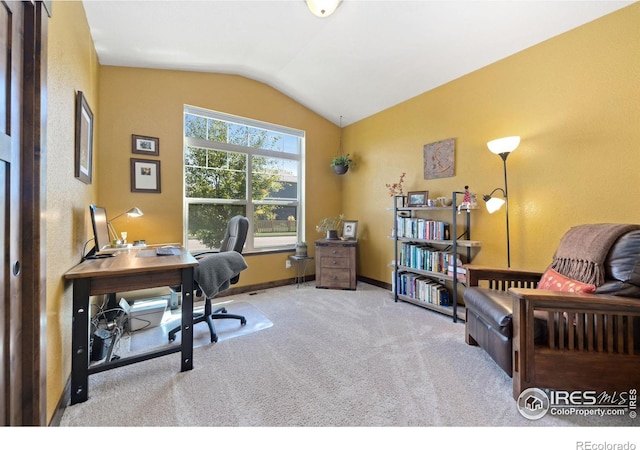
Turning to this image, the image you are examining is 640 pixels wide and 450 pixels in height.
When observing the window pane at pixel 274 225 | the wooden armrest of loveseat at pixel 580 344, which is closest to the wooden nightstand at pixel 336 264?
the window pane at pixel 274 225

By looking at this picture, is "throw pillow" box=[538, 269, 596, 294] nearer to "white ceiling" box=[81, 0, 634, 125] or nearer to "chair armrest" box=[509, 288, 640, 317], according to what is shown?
"chair armrest" box=[509, 288, 640, 317]

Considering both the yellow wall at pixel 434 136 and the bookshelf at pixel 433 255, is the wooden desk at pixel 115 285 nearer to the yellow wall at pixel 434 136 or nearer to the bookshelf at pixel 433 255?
the yellow wall at pixel 434 136

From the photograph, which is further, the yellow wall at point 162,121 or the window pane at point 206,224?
the window pane at point 206,224

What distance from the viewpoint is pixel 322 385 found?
1.56m

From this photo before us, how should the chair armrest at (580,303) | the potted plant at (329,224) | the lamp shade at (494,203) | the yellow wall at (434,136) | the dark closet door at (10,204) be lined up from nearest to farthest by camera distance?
the dark closet door at (10,204), the chair armrest at (580,303), the yellow wall at (434,136), the lamp shade at (494,203), the potted plant at (329,224)

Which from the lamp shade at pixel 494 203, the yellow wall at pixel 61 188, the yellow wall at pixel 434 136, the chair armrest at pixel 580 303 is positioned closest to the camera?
the yellow wall at pixel 61 188

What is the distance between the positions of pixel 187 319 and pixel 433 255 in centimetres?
249

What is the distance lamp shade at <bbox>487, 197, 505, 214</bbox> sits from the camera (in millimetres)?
2338

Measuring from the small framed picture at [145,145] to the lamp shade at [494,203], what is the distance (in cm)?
356

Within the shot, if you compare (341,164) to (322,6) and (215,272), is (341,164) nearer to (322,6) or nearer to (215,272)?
(322,6)

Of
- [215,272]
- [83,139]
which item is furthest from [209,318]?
[83,139]

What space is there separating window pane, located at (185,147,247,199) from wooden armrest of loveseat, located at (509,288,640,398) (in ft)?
10.5

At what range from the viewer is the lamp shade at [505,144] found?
2.17 m
